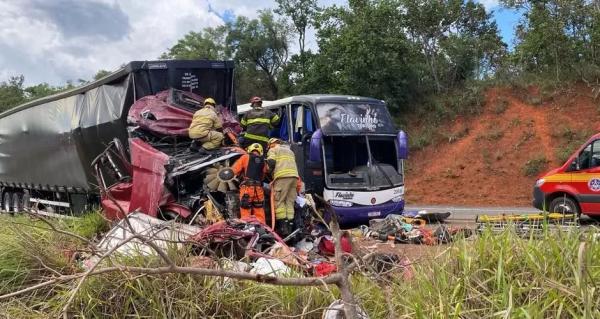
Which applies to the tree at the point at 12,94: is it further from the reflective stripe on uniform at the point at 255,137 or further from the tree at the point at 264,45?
the reflective stripe on uniform at the point at 255,137

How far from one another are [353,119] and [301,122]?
1.02 m

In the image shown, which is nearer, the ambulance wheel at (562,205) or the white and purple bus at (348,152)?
the white and purple bus at (348,152)

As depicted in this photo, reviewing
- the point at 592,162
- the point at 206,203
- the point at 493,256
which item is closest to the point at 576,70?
the point at 592,162

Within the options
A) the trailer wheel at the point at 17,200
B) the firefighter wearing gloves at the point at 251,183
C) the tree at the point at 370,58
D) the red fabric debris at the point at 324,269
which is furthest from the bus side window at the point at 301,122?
the tree at the point at 370,58

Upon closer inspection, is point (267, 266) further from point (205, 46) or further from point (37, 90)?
point (37, 90)

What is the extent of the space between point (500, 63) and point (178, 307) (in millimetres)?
25791

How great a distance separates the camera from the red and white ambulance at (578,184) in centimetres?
1082

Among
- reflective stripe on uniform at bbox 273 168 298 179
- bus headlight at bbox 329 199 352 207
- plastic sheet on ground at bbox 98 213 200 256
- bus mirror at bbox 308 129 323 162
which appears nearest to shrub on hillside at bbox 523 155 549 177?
bus headlight at bbox 329 199 352 207

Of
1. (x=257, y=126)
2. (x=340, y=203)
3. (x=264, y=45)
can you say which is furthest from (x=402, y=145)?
(x=264, y=45)

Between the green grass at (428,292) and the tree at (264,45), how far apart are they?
29.5 meters

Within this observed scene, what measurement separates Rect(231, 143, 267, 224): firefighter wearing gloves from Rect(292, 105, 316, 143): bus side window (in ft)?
11.4

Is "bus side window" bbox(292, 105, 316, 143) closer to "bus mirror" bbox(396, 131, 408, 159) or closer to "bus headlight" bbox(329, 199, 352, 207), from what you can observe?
"bus headlight" bbox(329, 199, 352, 207)

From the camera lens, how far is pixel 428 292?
11.4ft

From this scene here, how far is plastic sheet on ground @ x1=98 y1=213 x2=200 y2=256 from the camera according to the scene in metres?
4.53
